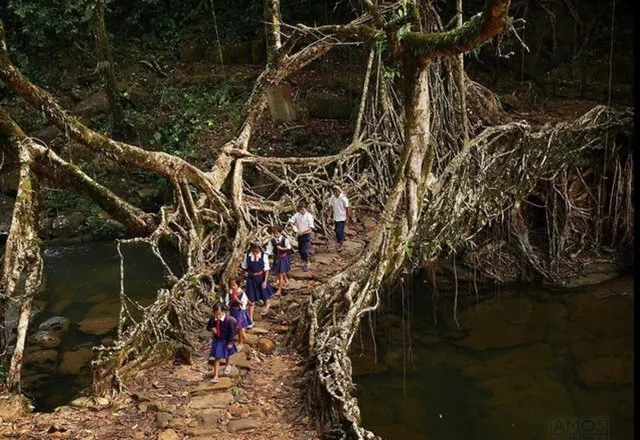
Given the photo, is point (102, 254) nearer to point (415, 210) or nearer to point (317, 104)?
point (317, 104)

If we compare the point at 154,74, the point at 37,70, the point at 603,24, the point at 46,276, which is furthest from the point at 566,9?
the point at 37,70

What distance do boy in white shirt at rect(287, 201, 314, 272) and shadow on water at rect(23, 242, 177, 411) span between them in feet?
12.7

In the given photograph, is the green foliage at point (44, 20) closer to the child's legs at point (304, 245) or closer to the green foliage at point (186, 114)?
the green foliage at point (186, 114)

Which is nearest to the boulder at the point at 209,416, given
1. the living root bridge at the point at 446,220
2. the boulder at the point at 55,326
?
the living root bridge at the point at 446,220

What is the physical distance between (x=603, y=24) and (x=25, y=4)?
16.3m

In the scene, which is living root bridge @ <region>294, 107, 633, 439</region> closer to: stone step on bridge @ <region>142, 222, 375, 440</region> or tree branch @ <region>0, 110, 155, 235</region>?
stone step on bridge @ <region>142, 222, 375, 440</region>

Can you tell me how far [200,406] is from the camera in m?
7.66

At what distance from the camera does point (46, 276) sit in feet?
50.5

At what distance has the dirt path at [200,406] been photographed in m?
7.18

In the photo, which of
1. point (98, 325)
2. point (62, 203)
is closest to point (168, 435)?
point (98, 325)

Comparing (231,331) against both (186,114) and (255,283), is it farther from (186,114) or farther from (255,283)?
(186,114)

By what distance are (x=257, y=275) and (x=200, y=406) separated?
7.62 ft

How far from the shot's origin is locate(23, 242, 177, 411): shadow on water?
35.8 feet

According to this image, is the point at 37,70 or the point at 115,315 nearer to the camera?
the point at 115,315
